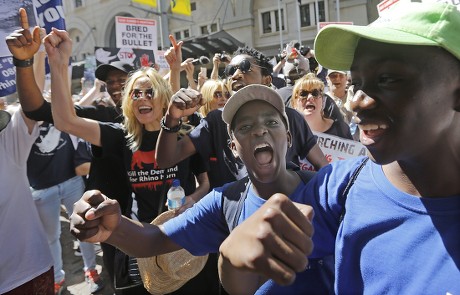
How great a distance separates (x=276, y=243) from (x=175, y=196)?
1.66m

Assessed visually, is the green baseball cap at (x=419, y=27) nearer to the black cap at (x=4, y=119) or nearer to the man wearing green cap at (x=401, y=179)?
the man wearing green cap at (x=401, y=179)

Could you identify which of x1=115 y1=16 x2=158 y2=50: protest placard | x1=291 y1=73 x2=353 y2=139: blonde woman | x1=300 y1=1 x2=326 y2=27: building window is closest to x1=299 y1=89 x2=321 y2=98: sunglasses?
x1=291 y1=73 x2=353 y2=139: blonde woman

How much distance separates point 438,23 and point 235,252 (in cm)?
73

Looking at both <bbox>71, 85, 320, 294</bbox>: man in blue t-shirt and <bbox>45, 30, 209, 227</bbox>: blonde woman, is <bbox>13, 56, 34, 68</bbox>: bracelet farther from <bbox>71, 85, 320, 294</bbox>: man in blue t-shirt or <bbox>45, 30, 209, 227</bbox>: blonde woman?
<bbox>71, 85, 320, 294</bbox>: man in blue t-shirt

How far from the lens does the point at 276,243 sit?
80cm

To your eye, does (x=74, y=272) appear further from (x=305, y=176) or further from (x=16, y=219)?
(x=305, y=176)

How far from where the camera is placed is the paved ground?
12.8 feet

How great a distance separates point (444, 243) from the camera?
A: 0.90 m

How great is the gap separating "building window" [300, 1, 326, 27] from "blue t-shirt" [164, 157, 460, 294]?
2425 cm

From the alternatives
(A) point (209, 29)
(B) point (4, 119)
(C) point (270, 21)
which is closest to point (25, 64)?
(B) point (4, 119)

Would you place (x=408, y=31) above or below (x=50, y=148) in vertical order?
above

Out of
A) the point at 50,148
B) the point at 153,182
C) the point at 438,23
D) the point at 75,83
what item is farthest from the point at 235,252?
the point at 75,83

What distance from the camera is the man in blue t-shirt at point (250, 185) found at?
153 cm

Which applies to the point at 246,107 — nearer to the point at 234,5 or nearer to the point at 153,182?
the point at 153,182
